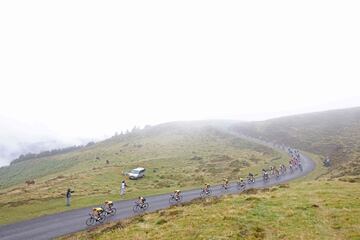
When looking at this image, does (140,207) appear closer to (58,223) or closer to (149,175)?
(58,223)

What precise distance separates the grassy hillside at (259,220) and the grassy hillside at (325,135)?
30851mm

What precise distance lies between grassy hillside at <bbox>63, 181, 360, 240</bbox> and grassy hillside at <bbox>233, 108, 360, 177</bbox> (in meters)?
30.9

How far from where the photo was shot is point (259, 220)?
90.9 ft

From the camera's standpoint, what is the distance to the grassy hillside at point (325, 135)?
3479 inches

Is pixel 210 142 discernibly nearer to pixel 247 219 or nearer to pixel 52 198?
pixel 52 198

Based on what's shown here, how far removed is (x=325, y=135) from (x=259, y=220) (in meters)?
110

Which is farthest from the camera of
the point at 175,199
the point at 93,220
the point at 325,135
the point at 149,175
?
the point at 325,135

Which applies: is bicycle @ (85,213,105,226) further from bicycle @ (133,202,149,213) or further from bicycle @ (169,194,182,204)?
bicycle @ (169,194,182,204)

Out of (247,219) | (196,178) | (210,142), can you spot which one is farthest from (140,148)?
(247,219)

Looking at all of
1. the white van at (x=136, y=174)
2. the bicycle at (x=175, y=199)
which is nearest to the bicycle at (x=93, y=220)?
the bicycle at (x=175, y=199)

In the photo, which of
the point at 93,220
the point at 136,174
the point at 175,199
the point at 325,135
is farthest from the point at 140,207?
the point at 325,135

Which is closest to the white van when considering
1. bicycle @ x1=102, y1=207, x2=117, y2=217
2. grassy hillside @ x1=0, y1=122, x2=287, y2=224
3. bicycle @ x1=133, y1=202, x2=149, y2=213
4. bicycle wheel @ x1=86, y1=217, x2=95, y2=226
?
grassy hillside @ x1=0, y1=122, x2=287, y2=224

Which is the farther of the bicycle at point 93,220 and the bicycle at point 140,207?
the bicycle at point 140,207

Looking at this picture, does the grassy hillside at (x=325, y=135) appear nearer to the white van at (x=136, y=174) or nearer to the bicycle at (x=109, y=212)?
the white van at (x=136, y=174)
